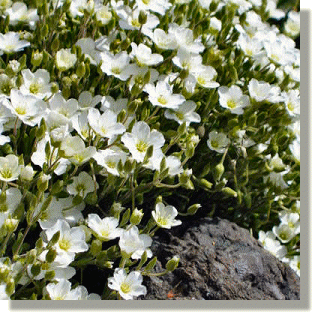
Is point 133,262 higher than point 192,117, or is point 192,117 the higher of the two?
point 192,117

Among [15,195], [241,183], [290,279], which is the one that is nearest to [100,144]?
[15,195]

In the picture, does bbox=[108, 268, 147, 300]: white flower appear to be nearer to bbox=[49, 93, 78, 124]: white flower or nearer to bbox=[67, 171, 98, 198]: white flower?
bbox=[67, 171, 98, 198]: white flower

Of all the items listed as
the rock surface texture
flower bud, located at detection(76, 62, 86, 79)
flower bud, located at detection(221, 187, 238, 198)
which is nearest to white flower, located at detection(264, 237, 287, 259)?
the rock surface texture

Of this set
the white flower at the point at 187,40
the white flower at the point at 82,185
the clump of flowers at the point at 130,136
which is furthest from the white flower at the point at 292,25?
the white flower at the point at 82,185

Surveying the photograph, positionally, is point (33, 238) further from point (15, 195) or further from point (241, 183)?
point (241, 183)

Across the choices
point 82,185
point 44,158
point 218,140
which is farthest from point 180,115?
point 44,158

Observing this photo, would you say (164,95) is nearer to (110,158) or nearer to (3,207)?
(110,158)
